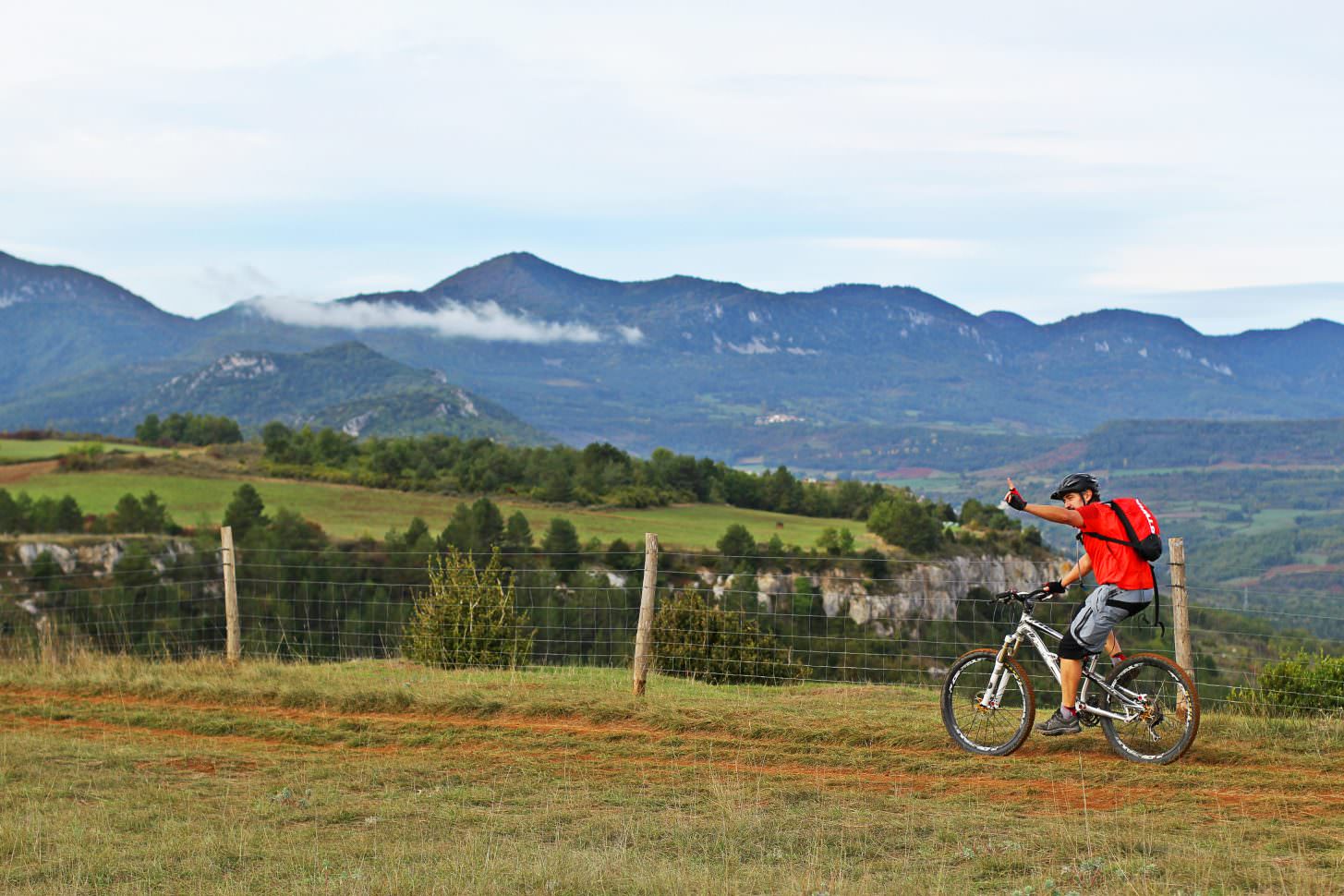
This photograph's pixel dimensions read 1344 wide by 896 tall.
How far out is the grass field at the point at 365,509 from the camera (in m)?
75.9

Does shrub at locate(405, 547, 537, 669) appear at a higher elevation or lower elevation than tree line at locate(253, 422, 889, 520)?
lower

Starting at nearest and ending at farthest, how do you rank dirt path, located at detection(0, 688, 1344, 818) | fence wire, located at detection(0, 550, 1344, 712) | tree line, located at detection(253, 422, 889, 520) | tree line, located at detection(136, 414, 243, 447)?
dirt path, located at detection(0, 688, 1344, 818) → fence wire, located at detection(0, 550, 1344, 712) → tree line, located at detection(253, 422, 889, 520) → tree line, located at detection(136, 414, 243, 447)

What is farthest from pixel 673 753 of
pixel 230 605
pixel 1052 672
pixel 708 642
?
pixel 230 605

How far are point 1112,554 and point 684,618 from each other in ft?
32.6

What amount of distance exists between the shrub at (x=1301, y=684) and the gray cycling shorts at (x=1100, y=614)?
116 inches

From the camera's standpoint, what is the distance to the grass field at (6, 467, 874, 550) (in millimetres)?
75938

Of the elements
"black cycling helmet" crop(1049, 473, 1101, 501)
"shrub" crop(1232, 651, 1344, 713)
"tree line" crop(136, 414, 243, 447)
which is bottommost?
"shrub" crop(1232, 651, 1344, 713)

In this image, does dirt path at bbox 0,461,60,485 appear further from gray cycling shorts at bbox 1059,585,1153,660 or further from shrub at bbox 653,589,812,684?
gray cycling shorts at bbox 1059,585,1153,660

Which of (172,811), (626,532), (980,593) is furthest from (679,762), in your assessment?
(626,532)

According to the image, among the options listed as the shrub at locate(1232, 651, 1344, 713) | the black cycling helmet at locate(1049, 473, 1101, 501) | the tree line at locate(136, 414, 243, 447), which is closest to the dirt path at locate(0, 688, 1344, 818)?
the black cycling helmet at locate(1049, 473, 1101, 501)

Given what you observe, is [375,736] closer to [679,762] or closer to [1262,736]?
[679,762]

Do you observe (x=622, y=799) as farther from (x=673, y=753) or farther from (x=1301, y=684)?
(x=1301, y=684)

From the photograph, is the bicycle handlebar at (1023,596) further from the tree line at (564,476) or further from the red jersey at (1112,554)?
the tree line at (564,476)

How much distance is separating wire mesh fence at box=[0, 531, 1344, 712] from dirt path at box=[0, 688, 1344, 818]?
1.21m
